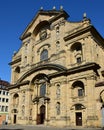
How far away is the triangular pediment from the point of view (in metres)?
40.5

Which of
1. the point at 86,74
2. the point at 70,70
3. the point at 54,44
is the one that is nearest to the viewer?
the point at 86,74

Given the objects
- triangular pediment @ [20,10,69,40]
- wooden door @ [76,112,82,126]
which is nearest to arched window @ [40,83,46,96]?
wooden door @ [76,112,82,126]

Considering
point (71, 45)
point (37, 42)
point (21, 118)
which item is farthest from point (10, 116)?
point (71, 45)

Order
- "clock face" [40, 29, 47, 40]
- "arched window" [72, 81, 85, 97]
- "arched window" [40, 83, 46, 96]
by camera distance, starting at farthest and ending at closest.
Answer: "clock face" [40, 29, 47, 40] < "arched window" [40, 83, 46, 96] < "arched window" [72, 81, 85, 97]

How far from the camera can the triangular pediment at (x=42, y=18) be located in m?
40.5

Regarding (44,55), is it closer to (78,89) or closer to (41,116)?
(78,89)

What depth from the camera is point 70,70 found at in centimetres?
3422

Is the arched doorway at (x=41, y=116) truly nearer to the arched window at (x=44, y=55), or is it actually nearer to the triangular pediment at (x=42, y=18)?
the arched window at (x=44, y=55)

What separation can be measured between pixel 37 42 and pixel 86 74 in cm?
1701

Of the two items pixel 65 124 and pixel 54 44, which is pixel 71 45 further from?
pixel 65 124

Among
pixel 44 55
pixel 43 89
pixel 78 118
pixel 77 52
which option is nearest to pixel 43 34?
pixel 44 55

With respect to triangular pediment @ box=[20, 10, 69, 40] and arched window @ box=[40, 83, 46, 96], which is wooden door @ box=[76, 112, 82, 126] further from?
triangular pediment @ box=[20, 10, 69, 40]

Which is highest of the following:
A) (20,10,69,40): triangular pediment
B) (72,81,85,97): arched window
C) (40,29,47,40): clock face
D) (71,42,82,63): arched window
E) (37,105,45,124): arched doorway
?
(20,10,69,40): triangular pediment

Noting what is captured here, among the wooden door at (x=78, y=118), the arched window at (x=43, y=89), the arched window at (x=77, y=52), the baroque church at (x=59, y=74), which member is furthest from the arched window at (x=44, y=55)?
the wooden door at (x=78, y=118)
